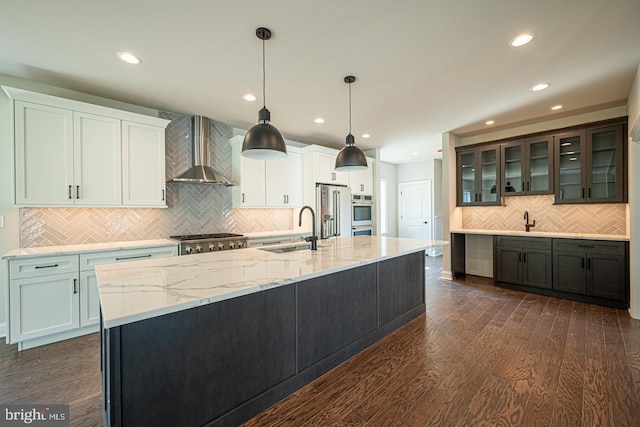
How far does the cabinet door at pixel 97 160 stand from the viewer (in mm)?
2982

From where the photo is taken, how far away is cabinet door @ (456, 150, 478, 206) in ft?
16.5

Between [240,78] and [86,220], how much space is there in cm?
249

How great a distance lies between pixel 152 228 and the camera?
3.75 meters

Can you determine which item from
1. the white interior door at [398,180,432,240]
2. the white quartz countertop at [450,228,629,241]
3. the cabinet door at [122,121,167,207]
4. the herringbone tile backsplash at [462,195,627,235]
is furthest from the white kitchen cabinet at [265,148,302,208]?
the white interior door at [398,180,432,240]

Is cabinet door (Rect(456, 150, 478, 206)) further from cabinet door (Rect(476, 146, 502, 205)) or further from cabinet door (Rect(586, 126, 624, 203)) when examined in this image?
cabinet door (Rect(586, 126, 624, 203))

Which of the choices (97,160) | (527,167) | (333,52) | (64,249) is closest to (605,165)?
(527,167)

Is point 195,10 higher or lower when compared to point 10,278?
higher

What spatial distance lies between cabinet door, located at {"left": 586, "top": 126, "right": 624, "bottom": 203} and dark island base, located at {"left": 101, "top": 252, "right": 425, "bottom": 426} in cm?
370

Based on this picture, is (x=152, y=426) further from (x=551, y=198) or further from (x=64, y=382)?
(x=551, y=198)

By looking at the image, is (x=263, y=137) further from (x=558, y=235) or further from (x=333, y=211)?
(x=558, y=235)

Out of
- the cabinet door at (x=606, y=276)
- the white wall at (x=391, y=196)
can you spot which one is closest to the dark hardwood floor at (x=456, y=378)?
the cabinet door at (x=606, y=276)

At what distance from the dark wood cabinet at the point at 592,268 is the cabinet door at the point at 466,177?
4.81 ft

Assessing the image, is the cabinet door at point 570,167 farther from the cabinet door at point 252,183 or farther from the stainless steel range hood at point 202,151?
the stainless steel range hood at point 202,151

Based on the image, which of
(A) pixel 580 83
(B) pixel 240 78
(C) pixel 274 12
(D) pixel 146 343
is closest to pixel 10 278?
(D) pixel 146 343
